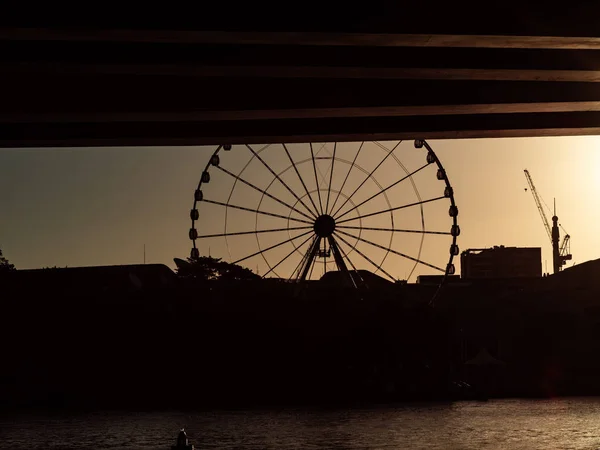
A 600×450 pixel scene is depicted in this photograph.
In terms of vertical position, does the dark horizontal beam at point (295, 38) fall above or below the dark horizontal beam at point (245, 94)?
below

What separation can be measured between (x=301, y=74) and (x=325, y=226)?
37.1 metres

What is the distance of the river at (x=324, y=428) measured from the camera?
2617 centimetres

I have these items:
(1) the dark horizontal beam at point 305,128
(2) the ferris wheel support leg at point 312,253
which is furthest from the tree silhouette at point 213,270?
(1) the dark horizontal beam at point 305,128

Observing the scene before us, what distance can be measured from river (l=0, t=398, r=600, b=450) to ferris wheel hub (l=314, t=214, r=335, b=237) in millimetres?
11671

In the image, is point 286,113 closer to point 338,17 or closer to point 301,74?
point 301,74

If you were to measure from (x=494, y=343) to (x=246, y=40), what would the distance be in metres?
63.8

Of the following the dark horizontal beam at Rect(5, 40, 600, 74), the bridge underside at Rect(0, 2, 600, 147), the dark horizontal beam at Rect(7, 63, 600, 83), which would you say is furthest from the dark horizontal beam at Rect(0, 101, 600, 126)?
the dark horizontal beam at Rect(5, 40, 600, 74)

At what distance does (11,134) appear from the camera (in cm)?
2339

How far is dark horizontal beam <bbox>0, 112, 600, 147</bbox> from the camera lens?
23125mm

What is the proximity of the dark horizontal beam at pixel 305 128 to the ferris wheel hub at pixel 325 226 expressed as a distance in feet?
103

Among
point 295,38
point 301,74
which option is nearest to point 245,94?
point 301,74

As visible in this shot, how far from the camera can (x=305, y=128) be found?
23.5 m

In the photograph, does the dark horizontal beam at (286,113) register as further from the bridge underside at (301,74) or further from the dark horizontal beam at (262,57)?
the dark horizontal beam at (262,57)

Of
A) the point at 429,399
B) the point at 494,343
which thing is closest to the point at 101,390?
the point at 429,399
